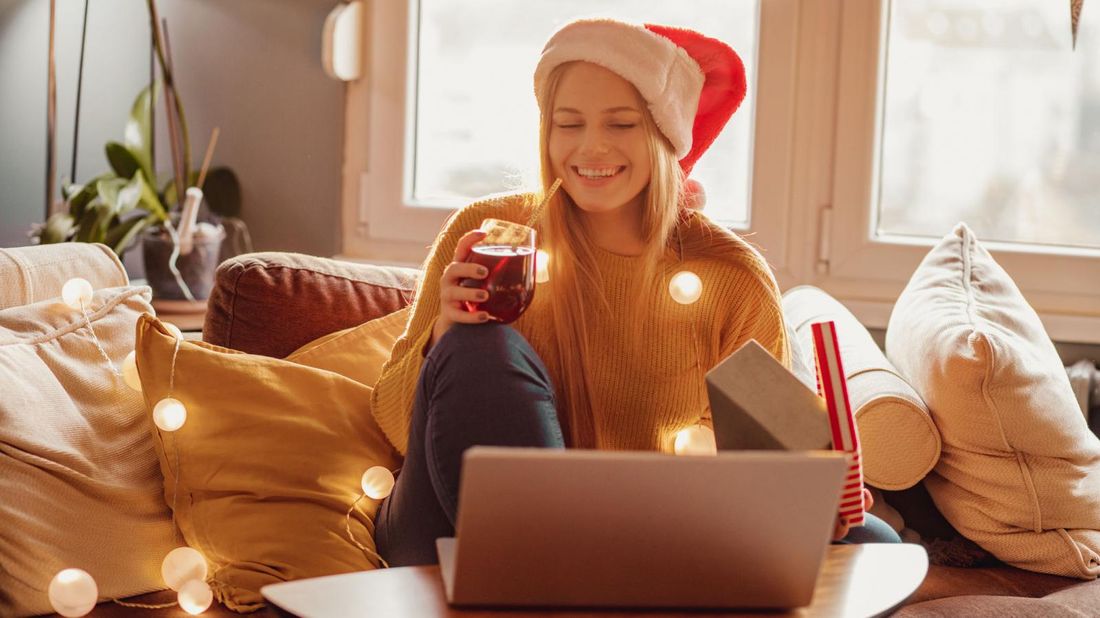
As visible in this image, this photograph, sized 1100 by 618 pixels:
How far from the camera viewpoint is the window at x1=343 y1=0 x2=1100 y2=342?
2.46 m

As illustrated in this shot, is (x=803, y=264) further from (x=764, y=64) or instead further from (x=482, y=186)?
(x=482, y=186)

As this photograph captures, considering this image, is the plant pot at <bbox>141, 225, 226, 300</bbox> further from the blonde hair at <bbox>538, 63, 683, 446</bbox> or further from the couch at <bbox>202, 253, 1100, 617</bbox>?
the blonde hair at <bbox>538, 63, 683, 446</bbox>

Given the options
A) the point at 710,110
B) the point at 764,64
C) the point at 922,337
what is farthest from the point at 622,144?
the point at 764,64

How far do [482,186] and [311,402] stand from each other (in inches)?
44.8

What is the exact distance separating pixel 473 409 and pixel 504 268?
172 mm

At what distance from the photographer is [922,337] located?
1.87m

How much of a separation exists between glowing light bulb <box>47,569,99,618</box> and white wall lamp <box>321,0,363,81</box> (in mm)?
1469

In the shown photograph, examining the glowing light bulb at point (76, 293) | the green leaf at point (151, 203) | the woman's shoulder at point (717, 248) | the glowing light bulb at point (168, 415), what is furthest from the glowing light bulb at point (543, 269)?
the green leaf at point (151, 203)

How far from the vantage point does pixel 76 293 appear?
1.71 meters

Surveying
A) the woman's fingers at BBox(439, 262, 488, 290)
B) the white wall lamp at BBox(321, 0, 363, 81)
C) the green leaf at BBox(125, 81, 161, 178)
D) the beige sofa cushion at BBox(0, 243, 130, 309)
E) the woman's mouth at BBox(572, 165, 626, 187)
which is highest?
the white wall lamp at BBox(321, 0, 363, 81)

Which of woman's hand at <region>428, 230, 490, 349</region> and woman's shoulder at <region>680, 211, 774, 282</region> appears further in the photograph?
woman's shoulder at <region>680, 211, 774, 282</region>

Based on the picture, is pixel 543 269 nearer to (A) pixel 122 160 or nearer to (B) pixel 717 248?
(B) pixel 717 248

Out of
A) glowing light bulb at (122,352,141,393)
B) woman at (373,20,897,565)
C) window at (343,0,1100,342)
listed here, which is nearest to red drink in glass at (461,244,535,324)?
woman at (373,20,897,565)

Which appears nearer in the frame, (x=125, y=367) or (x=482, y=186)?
(x=125, y=367)
